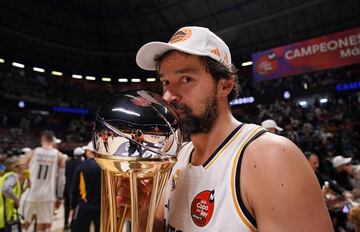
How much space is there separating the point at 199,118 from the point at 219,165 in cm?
18

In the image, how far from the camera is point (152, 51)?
1086 mm

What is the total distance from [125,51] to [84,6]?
3607mm

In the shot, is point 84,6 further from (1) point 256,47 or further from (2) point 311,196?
(2) point 311,196

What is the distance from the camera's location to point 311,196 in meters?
0.79

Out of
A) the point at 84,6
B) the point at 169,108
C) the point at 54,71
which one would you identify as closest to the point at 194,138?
the point at 169,108


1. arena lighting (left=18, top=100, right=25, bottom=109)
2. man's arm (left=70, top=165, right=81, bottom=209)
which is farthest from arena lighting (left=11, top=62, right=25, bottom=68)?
man's arm (left=70, top=165, right=81, bottom=209)

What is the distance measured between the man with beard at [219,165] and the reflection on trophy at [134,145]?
0.11m

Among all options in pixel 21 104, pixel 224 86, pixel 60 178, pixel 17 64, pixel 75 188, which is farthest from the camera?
pixel 21 104

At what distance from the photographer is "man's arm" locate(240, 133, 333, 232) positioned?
2.53 feet

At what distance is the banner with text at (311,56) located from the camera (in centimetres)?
720

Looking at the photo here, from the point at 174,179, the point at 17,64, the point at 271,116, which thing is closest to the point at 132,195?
the point at 174,179

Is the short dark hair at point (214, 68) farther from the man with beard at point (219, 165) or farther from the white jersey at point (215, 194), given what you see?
the white jersey at point (215, 194)

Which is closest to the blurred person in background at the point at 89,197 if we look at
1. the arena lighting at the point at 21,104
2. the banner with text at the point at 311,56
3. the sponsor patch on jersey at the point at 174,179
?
the sponsor patch on jersey at the point at 174,179

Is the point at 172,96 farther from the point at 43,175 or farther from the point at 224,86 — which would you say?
the point at 43,175
